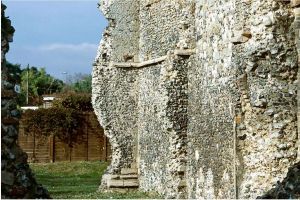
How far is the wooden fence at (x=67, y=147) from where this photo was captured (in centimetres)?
3556

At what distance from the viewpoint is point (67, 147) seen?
35.9m

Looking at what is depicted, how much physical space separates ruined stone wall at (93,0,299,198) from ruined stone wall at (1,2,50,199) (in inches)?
199

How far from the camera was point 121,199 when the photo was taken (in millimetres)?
20031

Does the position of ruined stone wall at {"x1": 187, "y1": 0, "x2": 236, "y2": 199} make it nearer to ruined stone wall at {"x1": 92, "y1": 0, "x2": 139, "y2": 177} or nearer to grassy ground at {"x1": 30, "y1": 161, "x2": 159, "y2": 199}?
grassy ground at {"x1": 30, "y1": 161, "x2": 159, "y2": 199}

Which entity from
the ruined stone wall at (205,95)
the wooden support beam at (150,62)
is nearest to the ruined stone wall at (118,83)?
the ruined stone wall at (205,95)

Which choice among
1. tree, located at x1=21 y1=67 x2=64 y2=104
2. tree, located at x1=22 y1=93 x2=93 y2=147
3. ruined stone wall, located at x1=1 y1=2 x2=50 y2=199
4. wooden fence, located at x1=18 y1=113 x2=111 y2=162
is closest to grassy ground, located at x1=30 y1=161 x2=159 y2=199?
wooden fence, located at x1=18 y1=113 x2=111 y2=162

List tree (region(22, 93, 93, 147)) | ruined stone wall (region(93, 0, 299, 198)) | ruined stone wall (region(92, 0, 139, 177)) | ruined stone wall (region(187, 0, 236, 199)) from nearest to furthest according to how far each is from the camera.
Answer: ruined stone wall (region(93, 0, 299, 198)), ruined stone wall (region(187, 0, 236, 199)), ruined stone wall (region(92, 0, 139, 177)), tree (region(22, 93, 93, 147))

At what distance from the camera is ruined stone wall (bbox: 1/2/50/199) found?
8.73m

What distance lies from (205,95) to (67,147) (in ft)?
62.4

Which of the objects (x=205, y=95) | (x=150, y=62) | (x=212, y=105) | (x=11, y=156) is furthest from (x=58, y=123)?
(x=11, y=156)

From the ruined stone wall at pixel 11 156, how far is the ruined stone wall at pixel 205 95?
199 inches

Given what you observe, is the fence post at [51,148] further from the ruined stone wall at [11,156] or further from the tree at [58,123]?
the ruined stone wall at [11,156]

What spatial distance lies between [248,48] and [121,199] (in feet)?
23.7

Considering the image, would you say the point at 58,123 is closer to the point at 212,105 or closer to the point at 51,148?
the point at 51,148
